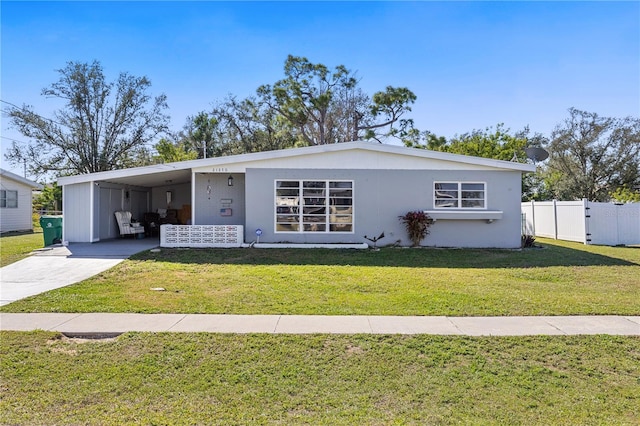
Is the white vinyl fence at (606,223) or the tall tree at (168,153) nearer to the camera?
the white vinyl fence at (606,223)

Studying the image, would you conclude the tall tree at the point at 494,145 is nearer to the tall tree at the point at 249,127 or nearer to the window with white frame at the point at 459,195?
the tall tree at the point at 249,127

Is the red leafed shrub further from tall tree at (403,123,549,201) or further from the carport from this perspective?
tall tree at (403,123,549,201)

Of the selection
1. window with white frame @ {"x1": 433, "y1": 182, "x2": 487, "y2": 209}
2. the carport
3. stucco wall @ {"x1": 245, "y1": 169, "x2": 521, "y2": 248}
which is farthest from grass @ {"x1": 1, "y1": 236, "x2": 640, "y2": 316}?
the carport

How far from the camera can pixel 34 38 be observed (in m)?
12.6

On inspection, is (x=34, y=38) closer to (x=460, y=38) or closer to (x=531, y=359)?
(x=460, y=38)

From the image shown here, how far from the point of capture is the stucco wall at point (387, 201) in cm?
1313

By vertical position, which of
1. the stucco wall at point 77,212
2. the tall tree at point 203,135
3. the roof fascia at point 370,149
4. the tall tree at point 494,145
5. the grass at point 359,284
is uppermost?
the tall tree at point 203,135


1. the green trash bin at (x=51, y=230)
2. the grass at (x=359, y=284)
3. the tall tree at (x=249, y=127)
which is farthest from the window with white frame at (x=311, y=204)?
the tall tree at (x=249, y=127)

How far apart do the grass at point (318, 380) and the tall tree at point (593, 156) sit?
27.1 meters

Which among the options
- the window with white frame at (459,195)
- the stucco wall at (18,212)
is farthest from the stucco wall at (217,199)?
the stucco wall at (18,212)

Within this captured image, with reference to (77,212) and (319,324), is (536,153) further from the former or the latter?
(77,212)

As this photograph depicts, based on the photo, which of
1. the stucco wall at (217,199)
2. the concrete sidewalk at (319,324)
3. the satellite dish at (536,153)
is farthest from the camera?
the satellite dish at (536,153)

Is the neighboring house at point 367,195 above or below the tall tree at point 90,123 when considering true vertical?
below

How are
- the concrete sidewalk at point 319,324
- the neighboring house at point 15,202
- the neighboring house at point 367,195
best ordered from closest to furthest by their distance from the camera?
the concrete sidewalk at point 319,324
the neighboring house at point 367,195
the neighboring house at point 15,202
